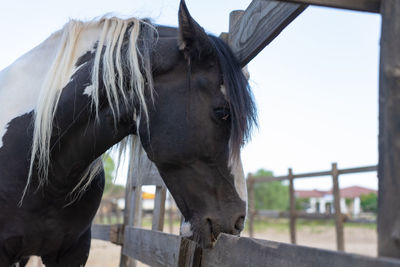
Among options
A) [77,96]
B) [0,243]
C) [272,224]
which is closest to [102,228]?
[0,243]

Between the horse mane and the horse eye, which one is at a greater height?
the horse mane

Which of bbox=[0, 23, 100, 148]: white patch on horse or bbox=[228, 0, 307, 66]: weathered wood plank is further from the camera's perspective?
bbox=[0, 23, 100, 148]: white patch on horse

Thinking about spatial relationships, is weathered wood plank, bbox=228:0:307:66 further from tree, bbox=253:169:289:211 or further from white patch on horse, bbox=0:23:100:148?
tree, bbox=253:169:289:211

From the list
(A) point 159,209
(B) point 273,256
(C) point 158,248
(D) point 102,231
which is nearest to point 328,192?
(D) point 102,231

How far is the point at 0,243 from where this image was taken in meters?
2.12

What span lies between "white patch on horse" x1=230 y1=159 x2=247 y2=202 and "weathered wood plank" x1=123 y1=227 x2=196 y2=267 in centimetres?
32

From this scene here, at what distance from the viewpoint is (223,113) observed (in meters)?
1.91

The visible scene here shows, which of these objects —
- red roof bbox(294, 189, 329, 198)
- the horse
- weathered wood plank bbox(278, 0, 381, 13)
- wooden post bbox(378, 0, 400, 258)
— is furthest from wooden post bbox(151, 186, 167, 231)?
red roof bbox(294, 189, 329, 198)

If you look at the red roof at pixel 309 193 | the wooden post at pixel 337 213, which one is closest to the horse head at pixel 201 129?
the wooden post at pixel 337 213

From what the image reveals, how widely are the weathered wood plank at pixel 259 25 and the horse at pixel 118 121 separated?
17cm

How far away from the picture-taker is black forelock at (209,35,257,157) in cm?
184

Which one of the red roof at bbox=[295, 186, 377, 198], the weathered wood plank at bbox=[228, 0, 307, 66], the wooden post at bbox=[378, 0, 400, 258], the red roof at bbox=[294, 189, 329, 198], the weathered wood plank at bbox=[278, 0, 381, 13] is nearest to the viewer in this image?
the wooden post at bbox=[378, 0, 400, 258]

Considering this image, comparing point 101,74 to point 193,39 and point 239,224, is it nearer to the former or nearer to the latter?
point 193,39

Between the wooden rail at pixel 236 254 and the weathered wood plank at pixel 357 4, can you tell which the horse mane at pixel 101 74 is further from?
the weathered wood plank at pixel 357 4
